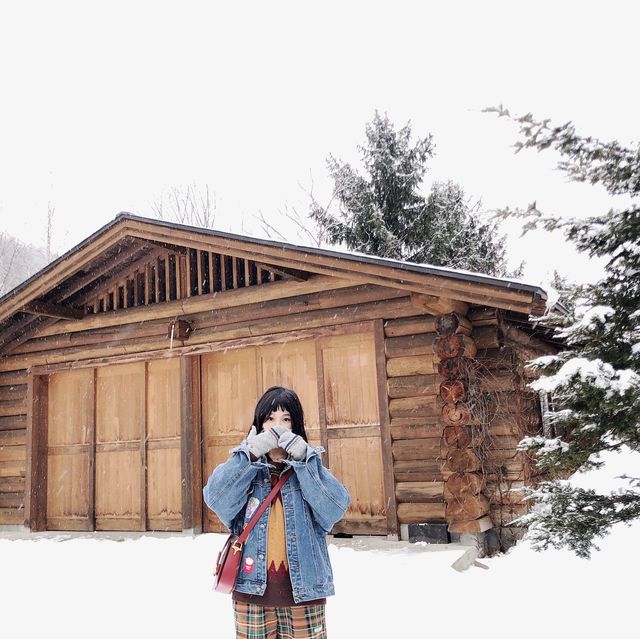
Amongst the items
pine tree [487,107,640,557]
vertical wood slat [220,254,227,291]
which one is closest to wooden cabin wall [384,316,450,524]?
vertical wood slat [220,254,227,291]

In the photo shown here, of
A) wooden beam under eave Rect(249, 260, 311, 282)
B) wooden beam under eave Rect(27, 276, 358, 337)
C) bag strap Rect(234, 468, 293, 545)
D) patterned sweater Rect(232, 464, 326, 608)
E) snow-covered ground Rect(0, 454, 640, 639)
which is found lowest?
snow-covered ground Rect(0, 454, 640, 639)

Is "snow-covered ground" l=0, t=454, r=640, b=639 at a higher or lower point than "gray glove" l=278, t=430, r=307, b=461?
lower

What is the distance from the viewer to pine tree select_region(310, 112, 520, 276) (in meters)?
17.8

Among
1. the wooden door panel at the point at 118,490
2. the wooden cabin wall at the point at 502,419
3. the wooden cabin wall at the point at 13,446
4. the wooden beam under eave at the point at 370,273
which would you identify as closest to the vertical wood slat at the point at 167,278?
the wooden beam under eave at the point at 370,273

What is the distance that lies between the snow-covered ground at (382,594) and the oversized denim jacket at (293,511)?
8.56 feet

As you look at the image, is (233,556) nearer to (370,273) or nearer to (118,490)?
(370,273)

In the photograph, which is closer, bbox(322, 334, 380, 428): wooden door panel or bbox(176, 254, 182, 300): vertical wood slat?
bbox(322, 334, 380, 428): wooden door panel

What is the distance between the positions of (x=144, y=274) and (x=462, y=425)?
5.09m

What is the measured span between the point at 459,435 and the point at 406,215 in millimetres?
12164

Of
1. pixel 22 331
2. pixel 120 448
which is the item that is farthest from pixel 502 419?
pixel 22 331

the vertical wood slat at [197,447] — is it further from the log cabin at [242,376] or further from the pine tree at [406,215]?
the pine tree at [406,215]

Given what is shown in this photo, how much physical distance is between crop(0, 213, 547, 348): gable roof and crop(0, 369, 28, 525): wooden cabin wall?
74 cm

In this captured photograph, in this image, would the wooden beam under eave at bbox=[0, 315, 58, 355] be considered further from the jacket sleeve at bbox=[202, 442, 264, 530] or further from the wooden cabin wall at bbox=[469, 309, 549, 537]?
the jacket sleeve at bbox=[202, 442, 264, 530]

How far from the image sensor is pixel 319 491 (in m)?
2.69
